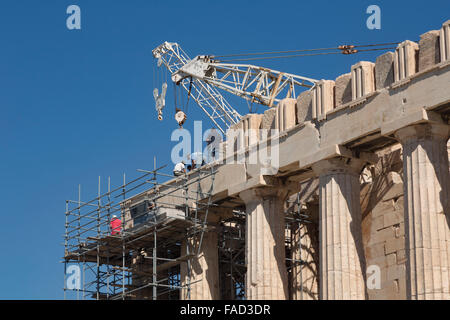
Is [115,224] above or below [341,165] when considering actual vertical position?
below

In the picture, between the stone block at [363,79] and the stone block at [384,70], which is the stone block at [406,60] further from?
the stone block at [363,79]

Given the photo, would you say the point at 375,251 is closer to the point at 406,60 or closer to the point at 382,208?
the point at 382,208

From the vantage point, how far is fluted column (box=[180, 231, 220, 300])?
52906mm

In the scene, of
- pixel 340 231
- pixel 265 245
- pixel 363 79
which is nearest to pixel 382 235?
pixel 340 231

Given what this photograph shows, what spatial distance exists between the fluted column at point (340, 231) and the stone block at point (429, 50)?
18.4ft

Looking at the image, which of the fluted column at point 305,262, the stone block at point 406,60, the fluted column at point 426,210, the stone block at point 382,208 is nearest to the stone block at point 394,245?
the stone block at point 382,208

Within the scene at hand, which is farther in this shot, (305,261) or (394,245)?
(305,261)

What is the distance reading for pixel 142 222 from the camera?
5425 centimetres

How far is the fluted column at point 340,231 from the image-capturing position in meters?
45.1

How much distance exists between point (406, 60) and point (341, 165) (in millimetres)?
5454

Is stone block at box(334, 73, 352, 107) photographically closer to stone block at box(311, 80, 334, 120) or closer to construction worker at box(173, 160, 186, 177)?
stone block at box(311, 80, 334, 120)

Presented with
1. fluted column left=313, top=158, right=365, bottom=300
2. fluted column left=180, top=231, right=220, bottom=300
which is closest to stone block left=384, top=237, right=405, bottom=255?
fluted column left=313, top=158, right=365, bottom=300

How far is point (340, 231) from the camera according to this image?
150 feet

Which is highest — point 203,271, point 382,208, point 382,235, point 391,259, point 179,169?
point 179,169
